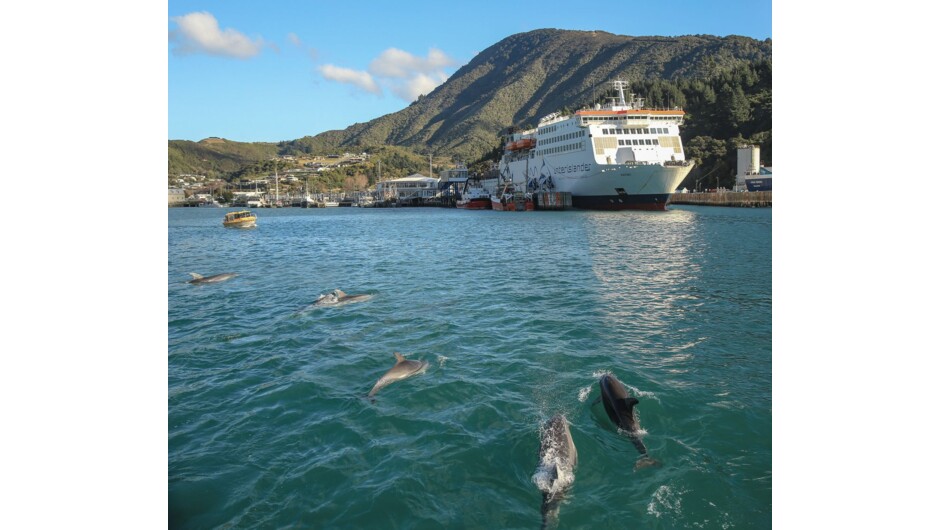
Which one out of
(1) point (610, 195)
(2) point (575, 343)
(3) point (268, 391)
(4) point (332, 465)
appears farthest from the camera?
(1) point (610, 195)

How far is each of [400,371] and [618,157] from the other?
56.1 metres

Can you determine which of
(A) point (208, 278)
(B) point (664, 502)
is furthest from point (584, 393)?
(A) point (208, 278)

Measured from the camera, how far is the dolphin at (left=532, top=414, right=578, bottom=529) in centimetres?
505

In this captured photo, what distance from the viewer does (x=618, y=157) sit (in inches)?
2357

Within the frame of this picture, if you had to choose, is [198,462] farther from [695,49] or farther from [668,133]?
[695,49]

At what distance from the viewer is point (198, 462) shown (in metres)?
5.88

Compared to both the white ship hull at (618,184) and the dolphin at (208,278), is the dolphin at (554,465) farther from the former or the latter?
the white ship hull at (618,184)

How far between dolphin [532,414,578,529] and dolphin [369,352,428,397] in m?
2.58

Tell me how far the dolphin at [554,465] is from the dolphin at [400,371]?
258 cm

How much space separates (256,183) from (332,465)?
189166 mm

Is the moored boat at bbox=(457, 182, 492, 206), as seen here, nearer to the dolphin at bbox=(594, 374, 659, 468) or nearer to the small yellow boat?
the small yellow boat

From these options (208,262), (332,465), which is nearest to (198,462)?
(332,465)

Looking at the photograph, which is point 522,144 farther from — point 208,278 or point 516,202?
point 208,278

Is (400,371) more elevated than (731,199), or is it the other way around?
(731,199)
